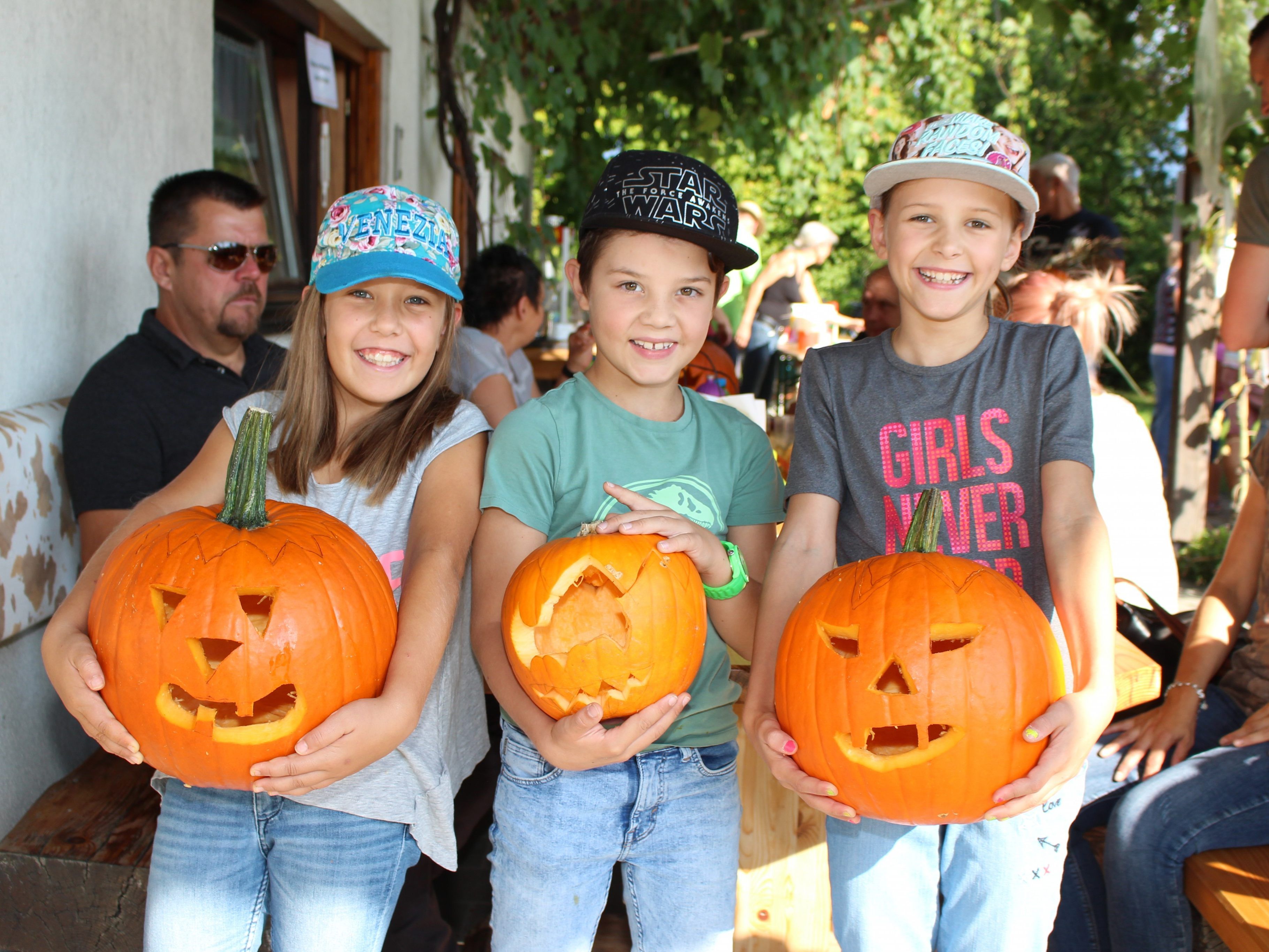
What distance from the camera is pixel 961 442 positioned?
180 cm

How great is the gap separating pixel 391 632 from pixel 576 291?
765 mm

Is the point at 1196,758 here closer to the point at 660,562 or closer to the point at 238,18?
the point at 660,562

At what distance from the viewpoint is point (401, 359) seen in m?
1.96

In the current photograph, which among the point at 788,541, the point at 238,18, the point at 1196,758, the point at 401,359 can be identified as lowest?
the point at 1196,758

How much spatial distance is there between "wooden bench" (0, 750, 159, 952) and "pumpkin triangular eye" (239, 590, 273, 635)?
98cm

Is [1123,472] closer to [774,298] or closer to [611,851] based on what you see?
[611,851]

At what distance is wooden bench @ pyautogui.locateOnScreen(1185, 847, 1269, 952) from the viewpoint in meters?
1.80

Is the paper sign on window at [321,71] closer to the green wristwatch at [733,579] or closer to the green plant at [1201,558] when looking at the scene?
the green wristwatch at [733,579]

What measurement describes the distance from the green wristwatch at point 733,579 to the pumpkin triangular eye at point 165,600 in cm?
86

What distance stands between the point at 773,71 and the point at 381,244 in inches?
233

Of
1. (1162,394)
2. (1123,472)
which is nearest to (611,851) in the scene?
(1123,472)

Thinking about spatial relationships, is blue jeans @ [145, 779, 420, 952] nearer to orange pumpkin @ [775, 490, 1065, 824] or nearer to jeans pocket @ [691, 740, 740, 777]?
jeans pocket @ [691, 740, 740, 777]

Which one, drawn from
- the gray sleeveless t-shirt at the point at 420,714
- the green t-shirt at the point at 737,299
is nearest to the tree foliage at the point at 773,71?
the green t-shirt at the point at 737,299

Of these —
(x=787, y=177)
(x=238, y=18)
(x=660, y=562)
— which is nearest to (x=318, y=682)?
(x=660, y=562)
